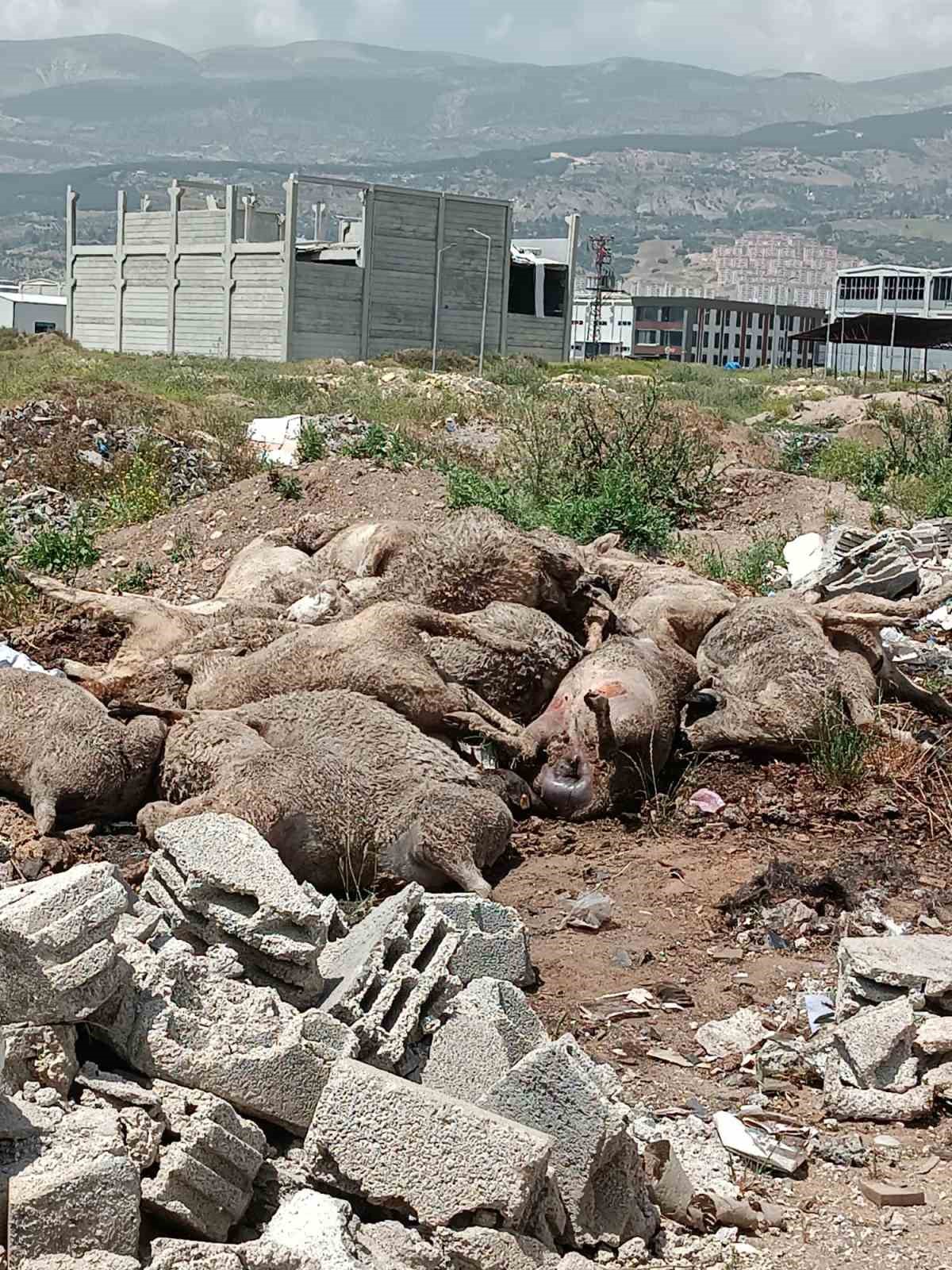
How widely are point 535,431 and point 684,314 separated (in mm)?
103513

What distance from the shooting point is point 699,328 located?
11294cm

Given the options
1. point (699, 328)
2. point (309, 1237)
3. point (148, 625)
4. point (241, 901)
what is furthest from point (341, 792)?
point (699, 328)

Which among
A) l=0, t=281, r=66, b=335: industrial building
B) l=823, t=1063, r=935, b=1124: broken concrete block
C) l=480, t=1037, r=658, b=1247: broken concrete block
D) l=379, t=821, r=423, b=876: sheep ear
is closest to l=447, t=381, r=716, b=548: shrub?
l=379, t=821, r=423, b=876: sheep ear

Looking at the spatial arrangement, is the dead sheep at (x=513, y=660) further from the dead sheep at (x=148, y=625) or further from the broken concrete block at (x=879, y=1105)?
the broken concrete block at (x=879, y=1105)

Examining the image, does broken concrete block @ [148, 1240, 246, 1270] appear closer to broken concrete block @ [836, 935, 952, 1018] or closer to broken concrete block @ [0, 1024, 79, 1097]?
broken concrete block @ [0, 1024, 79, 1097]

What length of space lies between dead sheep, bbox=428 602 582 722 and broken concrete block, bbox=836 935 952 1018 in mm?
2629

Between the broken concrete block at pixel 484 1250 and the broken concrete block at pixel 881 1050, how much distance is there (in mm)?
1557

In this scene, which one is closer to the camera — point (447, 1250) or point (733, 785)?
point (447, 1250)

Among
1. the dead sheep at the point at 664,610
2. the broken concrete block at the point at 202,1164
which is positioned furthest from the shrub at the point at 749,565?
the broken concrete block at the point at 202,1164

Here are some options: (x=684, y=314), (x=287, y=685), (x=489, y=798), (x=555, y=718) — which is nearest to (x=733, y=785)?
(x=555, y=718)

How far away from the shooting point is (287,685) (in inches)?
267

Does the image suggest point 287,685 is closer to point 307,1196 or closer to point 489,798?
point 489,798

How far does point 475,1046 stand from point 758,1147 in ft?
2.91

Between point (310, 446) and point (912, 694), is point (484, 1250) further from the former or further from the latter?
point (310, 446)
